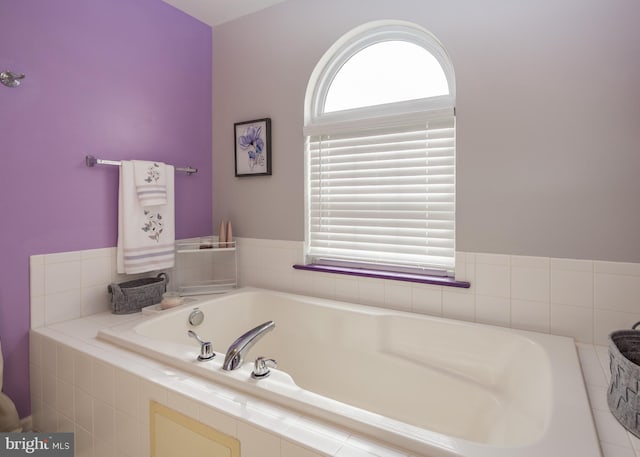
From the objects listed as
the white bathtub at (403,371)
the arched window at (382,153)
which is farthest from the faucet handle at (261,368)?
the arched window at (382,153)

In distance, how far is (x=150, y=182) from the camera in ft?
6.88

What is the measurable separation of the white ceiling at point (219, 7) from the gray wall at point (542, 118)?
23.0 inches

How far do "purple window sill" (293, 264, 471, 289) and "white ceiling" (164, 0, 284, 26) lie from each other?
1.71 m

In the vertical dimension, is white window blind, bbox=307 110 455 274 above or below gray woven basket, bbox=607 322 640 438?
above

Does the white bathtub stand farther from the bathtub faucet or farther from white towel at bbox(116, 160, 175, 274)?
white towel at bbox(116, 160, 175, 274)

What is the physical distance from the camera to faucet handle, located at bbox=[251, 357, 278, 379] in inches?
46.8

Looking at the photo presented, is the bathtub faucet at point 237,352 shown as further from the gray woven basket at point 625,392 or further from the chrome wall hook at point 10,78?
the chrome wall hook at point 10,78

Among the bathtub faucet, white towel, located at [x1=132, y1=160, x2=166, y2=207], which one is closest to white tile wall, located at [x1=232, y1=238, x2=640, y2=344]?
the bathtub faucet

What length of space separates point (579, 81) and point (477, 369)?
4.31ft

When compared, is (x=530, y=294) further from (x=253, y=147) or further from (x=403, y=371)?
(x=253, y=147)

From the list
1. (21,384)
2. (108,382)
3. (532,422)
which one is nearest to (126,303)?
(21,384)

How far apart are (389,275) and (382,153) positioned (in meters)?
0.69

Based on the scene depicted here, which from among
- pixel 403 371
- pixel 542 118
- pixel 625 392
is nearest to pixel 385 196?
pixel 542 118

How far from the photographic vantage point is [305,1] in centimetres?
221
